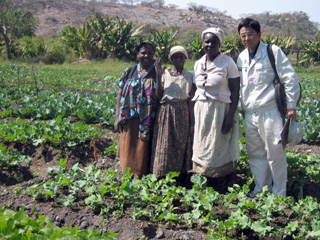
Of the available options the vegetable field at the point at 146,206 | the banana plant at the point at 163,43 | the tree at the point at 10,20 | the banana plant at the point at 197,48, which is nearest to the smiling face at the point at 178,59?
the vegetable field at the point at 146,206

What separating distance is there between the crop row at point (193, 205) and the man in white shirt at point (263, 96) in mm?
486

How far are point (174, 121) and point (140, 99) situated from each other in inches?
18.9

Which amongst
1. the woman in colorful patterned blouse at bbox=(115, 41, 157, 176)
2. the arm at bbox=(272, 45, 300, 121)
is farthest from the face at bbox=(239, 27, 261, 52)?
the woman in colorful patterned blouse at bbox=(115, 41, 157, 176)

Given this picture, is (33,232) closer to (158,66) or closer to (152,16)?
(158,66)

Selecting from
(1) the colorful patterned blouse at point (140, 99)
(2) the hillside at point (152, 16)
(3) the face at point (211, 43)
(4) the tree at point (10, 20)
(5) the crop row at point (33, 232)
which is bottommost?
(5) the crop row at point (33, 232)

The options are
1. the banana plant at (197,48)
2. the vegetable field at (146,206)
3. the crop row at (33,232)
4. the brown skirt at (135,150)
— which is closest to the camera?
the crop row at (33,232)

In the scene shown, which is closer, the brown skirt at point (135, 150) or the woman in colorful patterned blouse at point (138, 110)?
the woman in colorful patterned blouse at point (138, 110)

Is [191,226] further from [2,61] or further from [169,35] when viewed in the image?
[2,61]

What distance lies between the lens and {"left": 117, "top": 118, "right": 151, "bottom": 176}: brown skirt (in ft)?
13.6

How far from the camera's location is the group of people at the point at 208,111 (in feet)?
11.6

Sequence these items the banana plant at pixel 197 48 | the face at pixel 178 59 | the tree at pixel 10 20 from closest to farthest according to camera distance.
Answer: the face at pixel 178 59 → the banana plant at pixel 197 48 → the tree at pixel 10 20

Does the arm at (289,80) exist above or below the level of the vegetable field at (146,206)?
above

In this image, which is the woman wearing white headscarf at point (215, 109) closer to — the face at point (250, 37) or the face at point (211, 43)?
the face at point (211, 43)

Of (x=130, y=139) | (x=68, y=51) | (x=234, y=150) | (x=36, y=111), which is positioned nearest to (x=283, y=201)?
(x=234, y=150)
